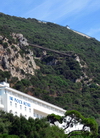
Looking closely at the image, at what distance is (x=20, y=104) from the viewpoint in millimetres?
57906

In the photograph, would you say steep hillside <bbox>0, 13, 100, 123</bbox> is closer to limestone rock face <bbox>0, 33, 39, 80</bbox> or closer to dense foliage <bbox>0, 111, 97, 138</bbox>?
limestone rock face <bbox>0, 33, 39, 80</bbox>

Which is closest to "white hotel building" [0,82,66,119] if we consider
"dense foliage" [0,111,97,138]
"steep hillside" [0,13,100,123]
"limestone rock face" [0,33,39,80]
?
"dense foliage" [0,111,97,138]

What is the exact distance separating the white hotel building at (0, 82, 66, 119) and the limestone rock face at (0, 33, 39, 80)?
2658cm

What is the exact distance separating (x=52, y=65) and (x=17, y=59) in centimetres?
2897

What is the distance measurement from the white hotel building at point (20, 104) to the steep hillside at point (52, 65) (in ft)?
68.3

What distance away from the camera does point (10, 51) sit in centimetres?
9469

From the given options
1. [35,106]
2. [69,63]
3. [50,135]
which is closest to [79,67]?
[69,63]

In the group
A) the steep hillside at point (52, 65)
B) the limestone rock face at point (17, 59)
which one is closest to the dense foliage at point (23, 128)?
the steep hillside at point (52, 65)

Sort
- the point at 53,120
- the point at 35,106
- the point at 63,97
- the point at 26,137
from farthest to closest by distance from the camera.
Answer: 1. the point at 63,97
2. the point at 35,106
3. the point at 53,120
4. the point at 26,137

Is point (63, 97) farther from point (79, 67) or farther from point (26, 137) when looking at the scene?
point (26, 137)

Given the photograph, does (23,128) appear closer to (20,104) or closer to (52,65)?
(20,104)

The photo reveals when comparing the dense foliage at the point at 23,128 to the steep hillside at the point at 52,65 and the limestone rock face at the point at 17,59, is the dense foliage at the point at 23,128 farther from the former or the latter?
the limestone rock face at the point at 17,59

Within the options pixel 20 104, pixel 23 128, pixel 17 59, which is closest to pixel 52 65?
pixel 17 59

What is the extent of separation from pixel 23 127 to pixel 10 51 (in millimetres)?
49350
